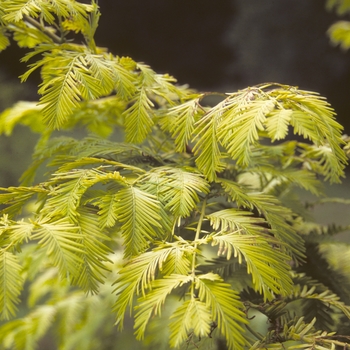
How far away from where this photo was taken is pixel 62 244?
364 millimetres

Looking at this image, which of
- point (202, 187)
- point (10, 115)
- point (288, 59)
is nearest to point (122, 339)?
point (10, 115)

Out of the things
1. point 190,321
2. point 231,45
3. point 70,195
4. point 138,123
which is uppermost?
point 231,45

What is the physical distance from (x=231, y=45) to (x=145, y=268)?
1.59 metres

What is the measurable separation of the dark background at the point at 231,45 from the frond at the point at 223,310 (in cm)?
141

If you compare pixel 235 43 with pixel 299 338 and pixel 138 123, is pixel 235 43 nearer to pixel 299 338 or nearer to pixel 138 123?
pixel 138 123

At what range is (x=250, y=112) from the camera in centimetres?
41

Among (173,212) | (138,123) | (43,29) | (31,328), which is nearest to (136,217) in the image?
(173,212)

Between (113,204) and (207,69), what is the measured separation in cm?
144

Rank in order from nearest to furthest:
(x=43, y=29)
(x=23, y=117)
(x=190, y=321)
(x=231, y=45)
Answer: (x=190, y=321) < (x=43, y=29) < (x=23, y=117) < (x=231, y=45)

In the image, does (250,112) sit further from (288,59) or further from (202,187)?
(288,59)

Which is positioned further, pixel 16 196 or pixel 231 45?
pixel 231 45

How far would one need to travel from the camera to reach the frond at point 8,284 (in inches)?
13.7

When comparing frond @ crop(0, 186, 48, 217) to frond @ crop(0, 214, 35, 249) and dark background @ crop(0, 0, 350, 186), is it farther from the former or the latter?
dark background @ crop(0, 0, 350, 186)

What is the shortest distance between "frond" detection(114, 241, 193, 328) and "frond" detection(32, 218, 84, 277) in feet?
0.14
